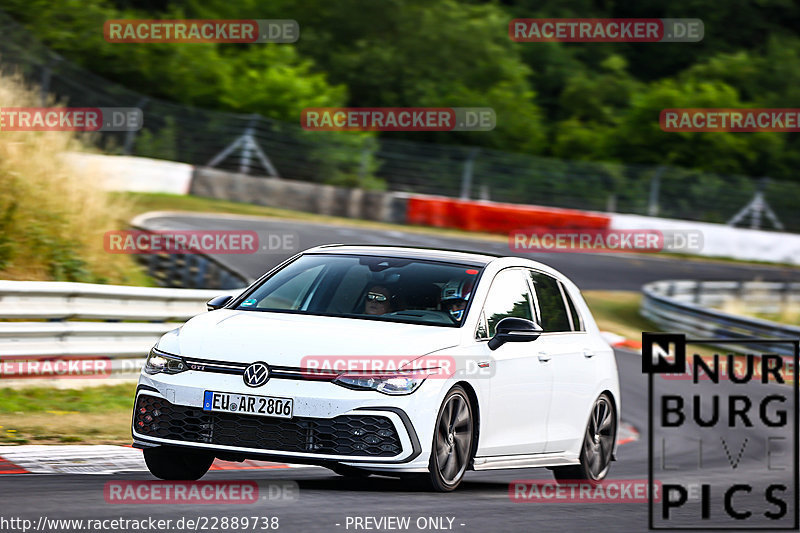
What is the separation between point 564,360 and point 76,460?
3.19m

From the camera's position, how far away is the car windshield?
776cm

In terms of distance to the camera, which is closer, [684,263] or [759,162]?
[684,263]

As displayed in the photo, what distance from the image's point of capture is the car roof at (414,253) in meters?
8.27

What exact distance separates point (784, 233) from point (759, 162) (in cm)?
1247

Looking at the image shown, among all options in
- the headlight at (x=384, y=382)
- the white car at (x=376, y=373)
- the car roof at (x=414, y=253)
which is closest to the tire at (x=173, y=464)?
the white car at (x=376, y=373)

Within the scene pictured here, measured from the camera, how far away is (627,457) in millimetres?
11938

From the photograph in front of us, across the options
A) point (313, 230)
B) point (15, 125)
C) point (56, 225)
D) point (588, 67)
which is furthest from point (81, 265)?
point (588, 67)

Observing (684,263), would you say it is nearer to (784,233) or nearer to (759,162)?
(784,233)

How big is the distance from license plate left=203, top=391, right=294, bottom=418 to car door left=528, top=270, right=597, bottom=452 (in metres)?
2.24

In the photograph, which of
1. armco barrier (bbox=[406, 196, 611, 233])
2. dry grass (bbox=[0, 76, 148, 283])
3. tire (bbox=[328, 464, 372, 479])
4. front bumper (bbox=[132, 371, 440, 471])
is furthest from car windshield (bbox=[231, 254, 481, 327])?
armco barrier (bbox=[406, 196, 611, 233])

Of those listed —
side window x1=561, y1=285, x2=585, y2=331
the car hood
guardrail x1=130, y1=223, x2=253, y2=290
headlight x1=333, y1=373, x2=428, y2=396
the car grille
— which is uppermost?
guardrail x1=130, y1=223, x2=253, y2=290

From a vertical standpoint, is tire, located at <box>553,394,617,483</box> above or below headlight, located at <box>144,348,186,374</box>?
below

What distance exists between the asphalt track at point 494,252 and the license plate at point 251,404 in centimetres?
1397

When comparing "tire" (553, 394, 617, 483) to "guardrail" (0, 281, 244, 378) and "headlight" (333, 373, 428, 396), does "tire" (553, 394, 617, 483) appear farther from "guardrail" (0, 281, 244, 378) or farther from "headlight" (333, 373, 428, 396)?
"guardrail" (0, 281, 244, 378)
